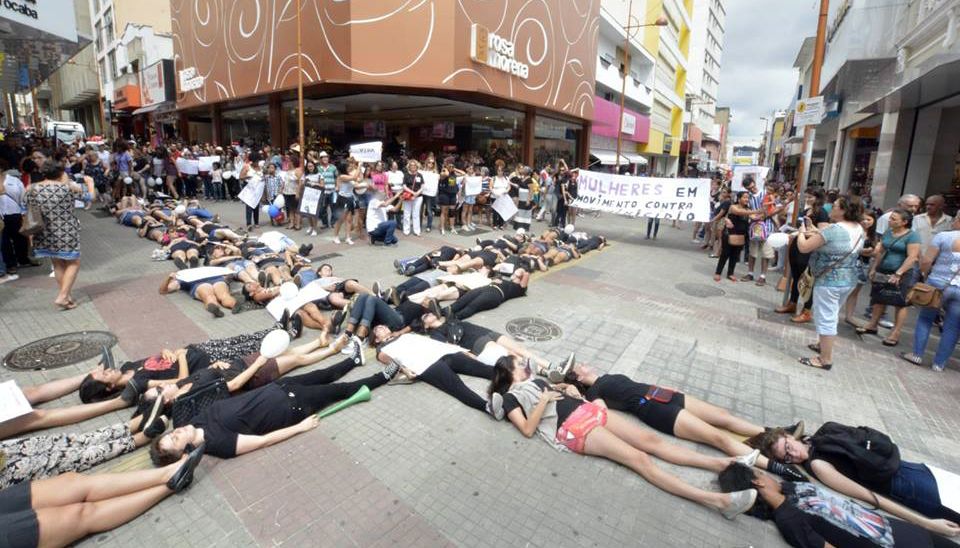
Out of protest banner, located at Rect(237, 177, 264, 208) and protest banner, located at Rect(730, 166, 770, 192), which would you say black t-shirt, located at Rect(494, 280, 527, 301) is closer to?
protest banner, located at Rect(237, 177, 264, 208)

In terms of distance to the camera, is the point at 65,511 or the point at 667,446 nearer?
the point at 65,511

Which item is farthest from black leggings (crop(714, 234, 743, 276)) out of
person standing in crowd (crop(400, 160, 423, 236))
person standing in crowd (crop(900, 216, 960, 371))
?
person standing in crowd (crop(400, 160, 423, 236))

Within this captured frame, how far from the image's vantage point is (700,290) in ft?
30.0

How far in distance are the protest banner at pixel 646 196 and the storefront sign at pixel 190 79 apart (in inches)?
854

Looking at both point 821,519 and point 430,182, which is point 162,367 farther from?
point 430,182

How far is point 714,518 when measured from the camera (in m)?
3.26

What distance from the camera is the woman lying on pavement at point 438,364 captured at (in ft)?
15.0

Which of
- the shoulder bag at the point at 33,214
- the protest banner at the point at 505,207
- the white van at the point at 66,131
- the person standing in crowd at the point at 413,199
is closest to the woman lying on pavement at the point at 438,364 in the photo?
the shoulder bag at the point at 33,214

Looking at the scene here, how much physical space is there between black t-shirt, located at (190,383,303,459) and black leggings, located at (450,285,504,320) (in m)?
2.98

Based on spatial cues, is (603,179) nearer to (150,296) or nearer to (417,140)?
(150,296)

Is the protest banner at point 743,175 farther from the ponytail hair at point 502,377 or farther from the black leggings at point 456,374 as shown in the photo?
the ponytail hair at point 502,377

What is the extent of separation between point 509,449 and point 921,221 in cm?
734

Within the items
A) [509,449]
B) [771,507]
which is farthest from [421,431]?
[771,507]

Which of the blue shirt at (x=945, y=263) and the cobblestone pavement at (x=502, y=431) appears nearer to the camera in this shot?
the cobblestone pavement at (x=502, y=431)
